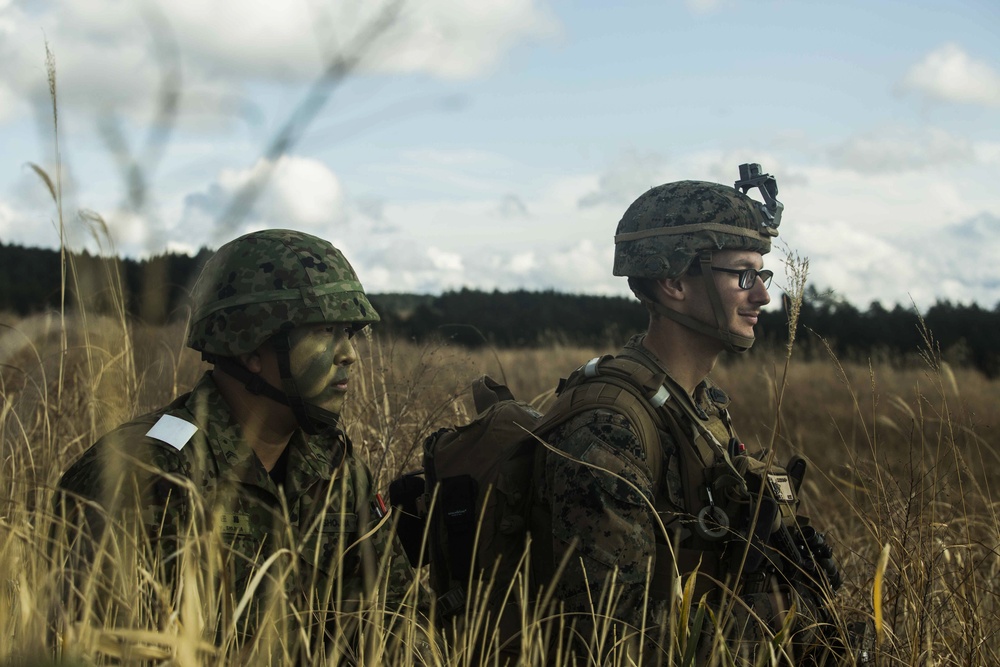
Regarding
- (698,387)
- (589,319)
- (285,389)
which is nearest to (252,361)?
(285,389)

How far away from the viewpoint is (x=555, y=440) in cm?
324

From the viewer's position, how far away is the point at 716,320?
3580mm

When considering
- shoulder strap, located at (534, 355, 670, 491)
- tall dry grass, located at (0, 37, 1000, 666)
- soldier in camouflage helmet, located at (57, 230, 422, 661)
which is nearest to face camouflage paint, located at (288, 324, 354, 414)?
soldier in camouflage helmet, located at (57, 230, 422, 661)

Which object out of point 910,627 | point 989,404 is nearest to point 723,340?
point 910,627

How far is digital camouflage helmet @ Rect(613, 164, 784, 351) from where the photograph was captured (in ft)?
11.9

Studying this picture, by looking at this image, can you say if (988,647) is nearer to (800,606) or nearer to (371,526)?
(800,606)

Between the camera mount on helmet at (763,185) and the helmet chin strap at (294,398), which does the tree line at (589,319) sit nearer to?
the helmet chin strap at (294,398)

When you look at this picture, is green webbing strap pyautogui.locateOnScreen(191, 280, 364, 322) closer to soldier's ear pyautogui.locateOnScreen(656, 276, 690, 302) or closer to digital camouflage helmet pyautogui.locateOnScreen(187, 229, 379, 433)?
digital camouflage helmet pyautogui.locateOnScreen(187, 229, 379, 433)

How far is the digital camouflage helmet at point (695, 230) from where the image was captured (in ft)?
11.9

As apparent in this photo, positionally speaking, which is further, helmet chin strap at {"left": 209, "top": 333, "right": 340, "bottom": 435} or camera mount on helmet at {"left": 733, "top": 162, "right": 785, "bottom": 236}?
camera mount on helmet at {"left": 733, "top": 162, "right": 785, "bottom": 236}

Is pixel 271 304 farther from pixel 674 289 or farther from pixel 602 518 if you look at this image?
pixel 674 289

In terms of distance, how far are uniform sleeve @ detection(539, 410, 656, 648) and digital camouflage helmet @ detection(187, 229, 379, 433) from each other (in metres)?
0.79

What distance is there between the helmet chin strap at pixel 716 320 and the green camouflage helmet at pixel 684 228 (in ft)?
0.22

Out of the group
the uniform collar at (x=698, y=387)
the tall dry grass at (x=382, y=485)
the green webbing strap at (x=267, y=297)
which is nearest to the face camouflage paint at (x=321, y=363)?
the green webbing strap at (x=267, y=297)
